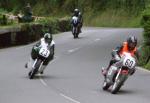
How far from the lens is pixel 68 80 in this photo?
21.4 m

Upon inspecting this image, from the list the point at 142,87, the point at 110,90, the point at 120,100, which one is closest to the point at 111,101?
the point at 120,100

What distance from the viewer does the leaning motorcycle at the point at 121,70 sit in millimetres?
17969

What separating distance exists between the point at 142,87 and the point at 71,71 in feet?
15.4

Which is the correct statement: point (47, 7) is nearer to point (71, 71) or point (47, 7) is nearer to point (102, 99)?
point (71, 71)

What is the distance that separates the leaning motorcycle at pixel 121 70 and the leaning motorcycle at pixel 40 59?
3861 mm

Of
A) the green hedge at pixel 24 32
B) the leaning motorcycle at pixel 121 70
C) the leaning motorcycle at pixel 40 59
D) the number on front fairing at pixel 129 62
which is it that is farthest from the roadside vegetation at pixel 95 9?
the number on front fairing at pixel 129 62

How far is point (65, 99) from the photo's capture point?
55.0ft

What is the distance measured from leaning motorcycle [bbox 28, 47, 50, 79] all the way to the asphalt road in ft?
0.97

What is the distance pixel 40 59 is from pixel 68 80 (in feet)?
4.29

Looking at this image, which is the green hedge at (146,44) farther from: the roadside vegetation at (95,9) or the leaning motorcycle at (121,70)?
the roadside vegetation at (95,9)

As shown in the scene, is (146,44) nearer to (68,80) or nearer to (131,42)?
(68,80)

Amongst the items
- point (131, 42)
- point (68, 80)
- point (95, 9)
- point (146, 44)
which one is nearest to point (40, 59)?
point (68, 80)

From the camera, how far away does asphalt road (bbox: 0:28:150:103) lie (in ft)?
56.2

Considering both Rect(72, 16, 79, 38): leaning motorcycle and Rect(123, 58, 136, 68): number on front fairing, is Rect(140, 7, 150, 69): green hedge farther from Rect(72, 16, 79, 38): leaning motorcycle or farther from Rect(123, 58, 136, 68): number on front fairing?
Rect(72, 16, 79, 38): leaning motorcycle
